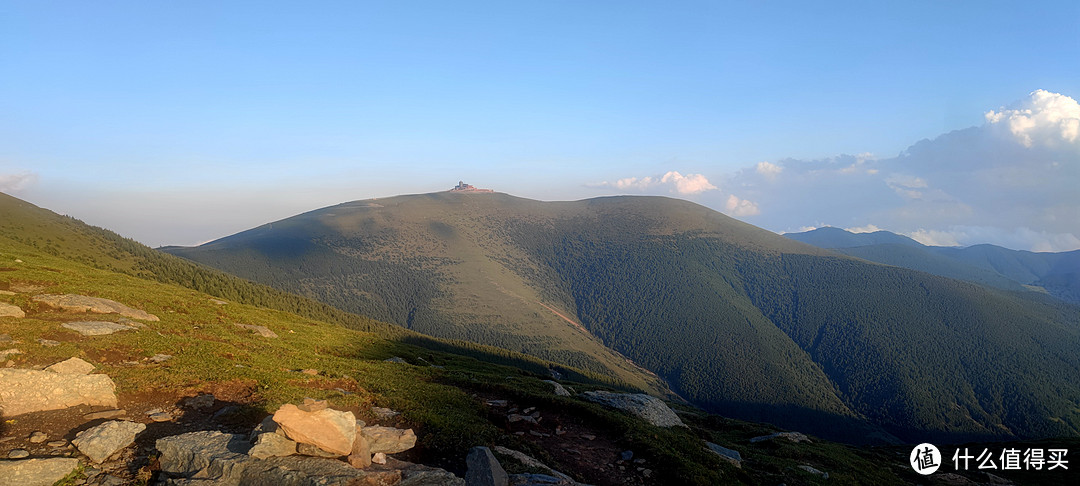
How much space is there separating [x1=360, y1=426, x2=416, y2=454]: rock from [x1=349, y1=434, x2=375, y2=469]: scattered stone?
41 centimetres

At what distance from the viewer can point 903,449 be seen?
7694 centimetres

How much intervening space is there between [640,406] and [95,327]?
4333 centimetres

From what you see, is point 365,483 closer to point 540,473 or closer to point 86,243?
point 540,473

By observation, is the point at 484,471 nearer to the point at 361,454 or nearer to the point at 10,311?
the point at 361,454

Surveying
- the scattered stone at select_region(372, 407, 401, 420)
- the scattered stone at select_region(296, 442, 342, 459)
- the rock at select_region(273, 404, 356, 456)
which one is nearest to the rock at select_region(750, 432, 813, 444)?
the scattered stone at select_region(372, 407, 401, 420)

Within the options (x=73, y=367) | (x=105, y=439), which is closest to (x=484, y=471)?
(x=105, y=439)

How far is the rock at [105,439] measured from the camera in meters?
15.6

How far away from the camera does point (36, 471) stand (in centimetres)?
1384

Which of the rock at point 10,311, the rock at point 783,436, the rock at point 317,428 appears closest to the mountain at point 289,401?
the rock at point 10,311

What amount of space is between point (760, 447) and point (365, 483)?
40132 millimetres

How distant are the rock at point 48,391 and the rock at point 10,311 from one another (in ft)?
63.0

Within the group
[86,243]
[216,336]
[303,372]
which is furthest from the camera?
[86,243]

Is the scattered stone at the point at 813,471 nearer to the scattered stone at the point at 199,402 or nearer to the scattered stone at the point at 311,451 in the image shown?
the scattered stone at the point at 311,451

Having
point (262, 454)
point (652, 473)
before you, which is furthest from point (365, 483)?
point (652, 473)
